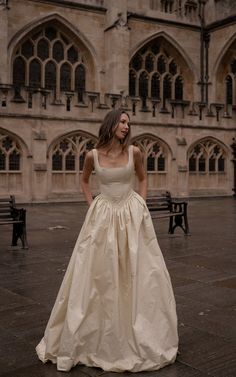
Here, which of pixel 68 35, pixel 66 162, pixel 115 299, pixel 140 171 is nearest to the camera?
pixel 115 299

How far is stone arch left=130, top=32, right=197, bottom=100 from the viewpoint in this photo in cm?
2431

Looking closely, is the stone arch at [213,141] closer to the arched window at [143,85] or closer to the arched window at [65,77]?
the arched window at [143,85]

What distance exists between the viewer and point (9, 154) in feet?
55.1

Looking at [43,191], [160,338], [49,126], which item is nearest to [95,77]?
[49,126]

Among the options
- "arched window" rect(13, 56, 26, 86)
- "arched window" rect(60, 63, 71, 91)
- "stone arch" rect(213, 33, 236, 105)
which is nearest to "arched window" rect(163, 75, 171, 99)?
"stone arch" rect(213, 33, 236, 105)

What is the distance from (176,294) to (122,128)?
2463 millimetres

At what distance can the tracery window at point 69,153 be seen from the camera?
1758 centimetres

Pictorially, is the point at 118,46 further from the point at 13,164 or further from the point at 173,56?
the point at 13,164

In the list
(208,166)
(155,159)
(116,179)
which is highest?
(155,159)

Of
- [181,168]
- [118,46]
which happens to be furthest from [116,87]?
[181,168]

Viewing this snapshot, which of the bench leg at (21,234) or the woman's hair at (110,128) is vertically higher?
the woman's hair at (110,128)

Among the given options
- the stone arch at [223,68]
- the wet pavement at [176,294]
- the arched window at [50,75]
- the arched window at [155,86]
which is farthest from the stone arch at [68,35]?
the wet pavement at [176,294]

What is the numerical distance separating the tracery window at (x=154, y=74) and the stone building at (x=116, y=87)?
0.17 feet

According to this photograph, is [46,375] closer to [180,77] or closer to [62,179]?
[62,179]
